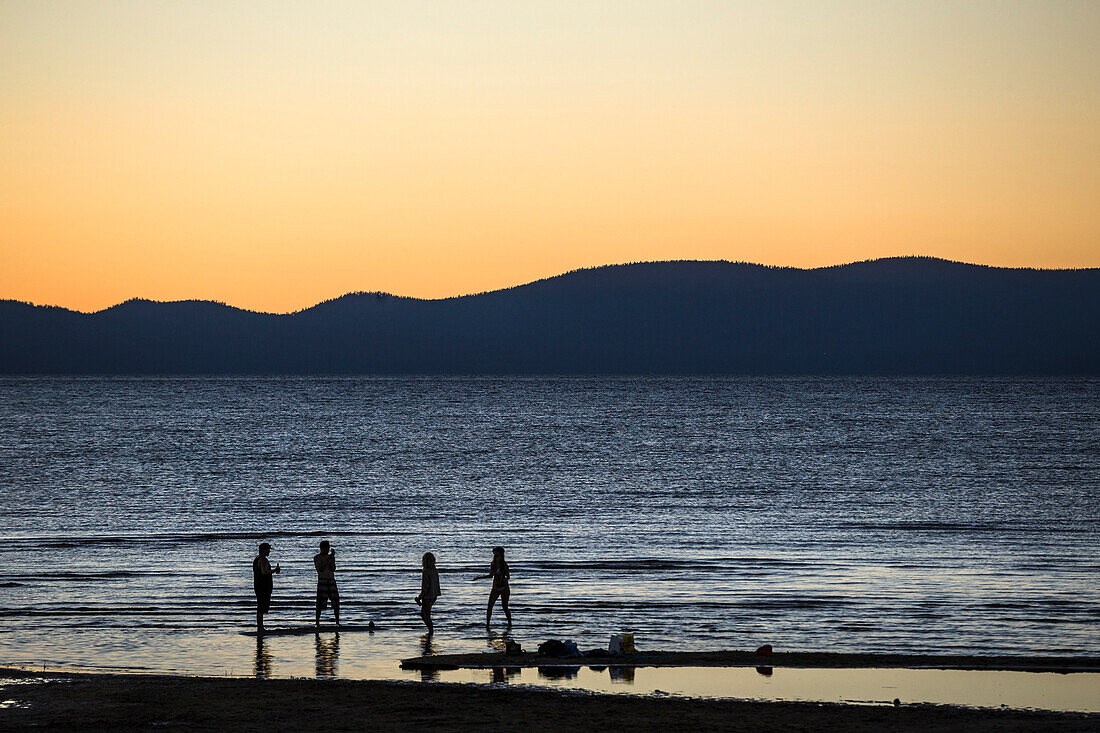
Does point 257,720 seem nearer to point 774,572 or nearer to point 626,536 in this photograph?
point 774,572

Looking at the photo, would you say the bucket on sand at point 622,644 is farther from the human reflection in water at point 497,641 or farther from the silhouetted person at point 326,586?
the silhouetted person at point 326,586

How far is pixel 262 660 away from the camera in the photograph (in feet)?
63.0

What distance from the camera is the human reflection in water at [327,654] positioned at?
1816 centimetres

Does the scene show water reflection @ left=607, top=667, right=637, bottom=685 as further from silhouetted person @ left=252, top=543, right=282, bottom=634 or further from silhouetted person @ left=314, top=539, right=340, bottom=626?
silhouetted person @ left=252, top=543, right=282, bottom=634

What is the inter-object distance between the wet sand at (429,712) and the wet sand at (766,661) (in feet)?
6.10

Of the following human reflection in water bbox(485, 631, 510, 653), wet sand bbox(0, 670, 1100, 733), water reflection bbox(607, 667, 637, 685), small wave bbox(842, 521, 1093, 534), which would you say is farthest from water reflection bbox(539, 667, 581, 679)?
small wave bbox(842, 521, 1093, 534)

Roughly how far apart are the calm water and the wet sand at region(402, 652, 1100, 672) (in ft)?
4.35

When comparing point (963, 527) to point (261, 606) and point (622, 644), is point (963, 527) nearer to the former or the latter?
point (622, 644)

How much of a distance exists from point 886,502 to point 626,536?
18905mm

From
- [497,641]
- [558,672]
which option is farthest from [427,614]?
[558,672]

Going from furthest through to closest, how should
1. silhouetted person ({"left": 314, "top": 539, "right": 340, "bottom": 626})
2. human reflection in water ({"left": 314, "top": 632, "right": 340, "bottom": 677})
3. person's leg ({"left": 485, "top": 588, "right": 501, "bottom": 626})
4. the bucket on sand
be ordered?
person's leg ({"left": 485, "top": 588, "right": 501, "bottom": 626}) < silhouetted person ({"left": 314, "top": 539, "right": 340, "bottom": 626}) < the bucket on sand < human reflection in water ({"left": 314, "top": 632, "right": 340, "bottom": 677})

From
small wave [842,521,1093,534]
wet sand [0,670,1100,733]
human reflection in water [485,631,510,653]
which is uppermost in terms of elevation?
wet sand [0,670,1100,733]

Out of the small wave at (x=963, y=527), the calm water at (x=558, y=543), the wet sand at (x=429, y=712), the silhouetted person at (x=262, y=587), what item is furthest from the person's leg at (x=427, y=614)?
the small wave at (x=963, y=527)

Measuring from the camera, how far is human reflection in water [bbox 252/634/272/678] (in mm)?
18156
